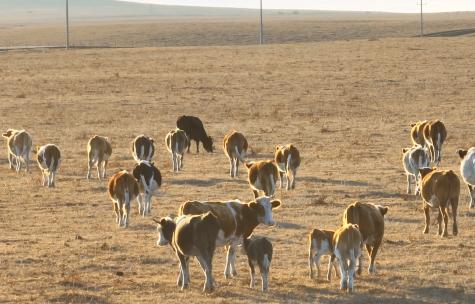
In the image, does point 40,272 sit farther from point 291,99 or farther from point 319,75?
point 319,75

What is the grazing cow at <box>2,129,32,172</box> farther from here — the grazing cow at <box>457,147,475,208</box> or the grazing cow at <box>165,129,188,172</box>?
the grazing cow at <box>457,147,475,208</box>

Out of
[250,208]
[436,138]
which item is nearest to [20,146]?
[436,138]

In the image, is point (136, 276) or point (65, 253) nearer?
point (136, 276)

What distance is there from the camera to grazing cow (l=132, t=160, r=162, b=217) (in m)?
24.0

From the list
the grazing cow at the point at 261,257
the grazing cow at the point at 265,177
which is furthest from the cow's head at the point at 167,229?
the grazing cow at the point at 265,177

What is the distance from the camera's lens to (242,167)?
3148 centimetres

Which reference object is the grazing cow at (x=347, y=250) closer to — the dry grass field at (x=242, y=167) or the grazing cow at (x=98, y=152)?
the dry grass field at (x=242, y=167)

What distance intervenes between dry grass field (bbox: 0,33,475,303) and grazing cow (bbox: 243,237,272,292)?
0.21 metres

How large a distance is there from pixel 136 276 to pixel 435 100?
1283 inches

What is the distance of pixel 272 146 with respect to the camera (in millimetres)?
35719

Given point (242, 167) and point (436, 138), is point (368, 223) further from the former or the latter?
point (436, 138)

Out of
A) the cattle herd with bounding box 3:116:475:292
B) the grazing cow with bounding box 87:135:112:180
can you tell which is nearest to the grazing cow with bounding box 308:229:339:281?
the cattle herd with bounding box 3:116:475:292

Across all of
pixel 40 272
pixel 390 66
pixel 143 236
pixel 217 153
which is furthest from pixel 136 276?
pixel 390 66

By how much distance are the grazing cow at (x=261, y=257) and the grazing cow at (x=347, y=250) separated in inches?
41.2
